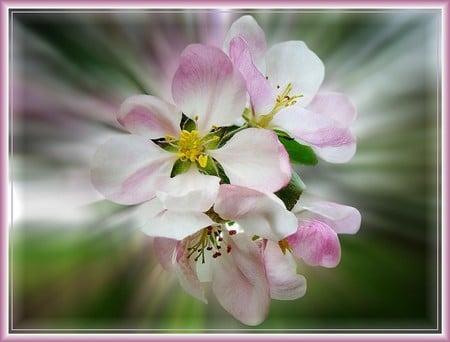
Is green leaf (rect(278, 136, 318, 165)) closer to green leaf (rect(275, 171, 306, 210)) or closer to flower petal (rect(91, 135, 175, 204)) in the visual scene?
green leaf (rect(275, 171, 306, 210))

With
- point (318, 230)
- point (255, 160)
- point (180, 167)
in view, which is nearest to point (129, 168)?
point (180, 167)

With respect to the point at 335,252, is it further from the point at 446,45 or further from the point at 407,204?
the point at 446,45

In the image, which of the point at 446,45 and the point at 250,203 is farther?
the point at 446,45

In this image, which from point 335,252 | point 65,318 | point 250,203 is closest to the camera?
point 250,203

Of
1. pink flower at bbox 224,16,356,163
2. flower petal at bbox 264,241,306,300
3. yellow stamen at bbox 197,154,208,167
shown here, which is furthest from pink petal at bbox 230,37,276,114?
flower petal at bbox 264,241,306,300

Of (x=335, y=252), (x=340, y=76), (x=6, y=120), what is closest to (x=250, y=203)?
(x=335, y=252)

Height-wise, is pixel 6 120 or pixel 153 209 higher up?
pixel 6 120

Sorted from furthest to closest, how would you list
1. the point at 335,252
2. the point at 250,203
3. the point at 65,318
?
the point at 65,318 < the point at 335,252 < the point at 250,203
